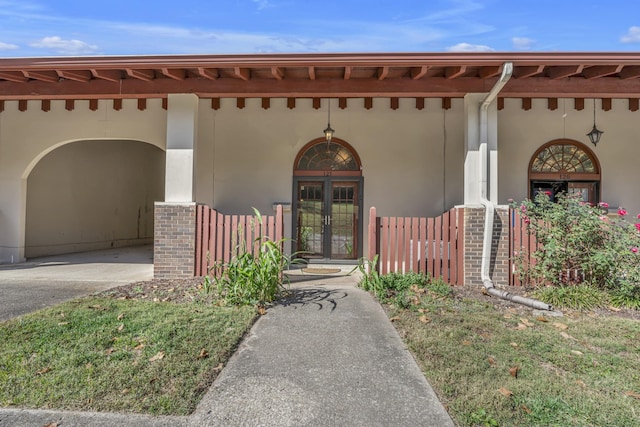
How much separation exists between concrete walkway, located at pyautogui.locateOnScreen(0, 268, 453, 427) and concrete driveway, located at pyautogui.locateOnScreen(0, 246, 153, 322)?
2.94 m

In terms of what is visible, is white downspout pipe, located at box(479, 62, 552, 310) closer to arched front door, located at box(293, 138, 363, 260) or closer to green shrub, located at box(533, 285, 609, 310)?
green shrub, located at box(533, 285, 609, 310)

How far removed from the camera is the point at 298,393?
2629 mm

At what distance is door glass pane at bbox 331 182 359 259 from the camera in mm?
8273

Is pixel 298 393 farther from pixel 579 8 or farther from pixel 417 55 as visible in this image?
pixel 579 8

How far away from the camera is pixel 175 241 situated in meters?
6.19

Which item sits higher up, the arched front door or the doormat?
the arched front door

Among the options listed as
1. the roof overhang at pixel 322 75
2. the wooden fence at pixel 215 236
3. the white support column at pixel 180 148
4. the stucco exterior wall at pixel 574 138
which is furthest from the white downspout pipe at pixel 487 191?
the white support column at pixel 180 148

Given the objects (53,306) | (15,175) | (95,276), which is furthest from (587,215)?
(15,175)

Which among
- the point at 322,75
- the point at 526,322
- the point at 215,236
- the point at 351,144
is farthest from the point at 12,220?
the point at 526,322

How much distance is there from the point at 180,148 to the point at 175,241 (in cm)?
160

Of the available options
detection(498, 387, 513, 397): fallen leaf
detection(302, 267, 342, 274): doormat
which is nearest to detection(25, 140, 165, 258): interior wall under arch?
detection(302, 267, 342, 274): doormat

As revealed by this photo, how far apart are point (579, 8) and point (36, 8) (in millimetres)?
11188

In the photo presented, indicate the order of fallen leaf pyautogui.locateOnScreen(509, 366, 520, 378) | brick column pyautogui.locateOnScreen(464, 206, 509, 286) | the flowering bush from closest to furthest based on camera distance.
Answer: fallen leaf pyautogui.locateOnScreen(509, 366, 520, 378) → the flowering bush → brick column pyautogui.locateOnScreen(464, 206, 509, 286)

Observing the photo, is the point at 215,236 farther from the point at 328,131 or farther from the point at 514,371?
the point at 514,371
